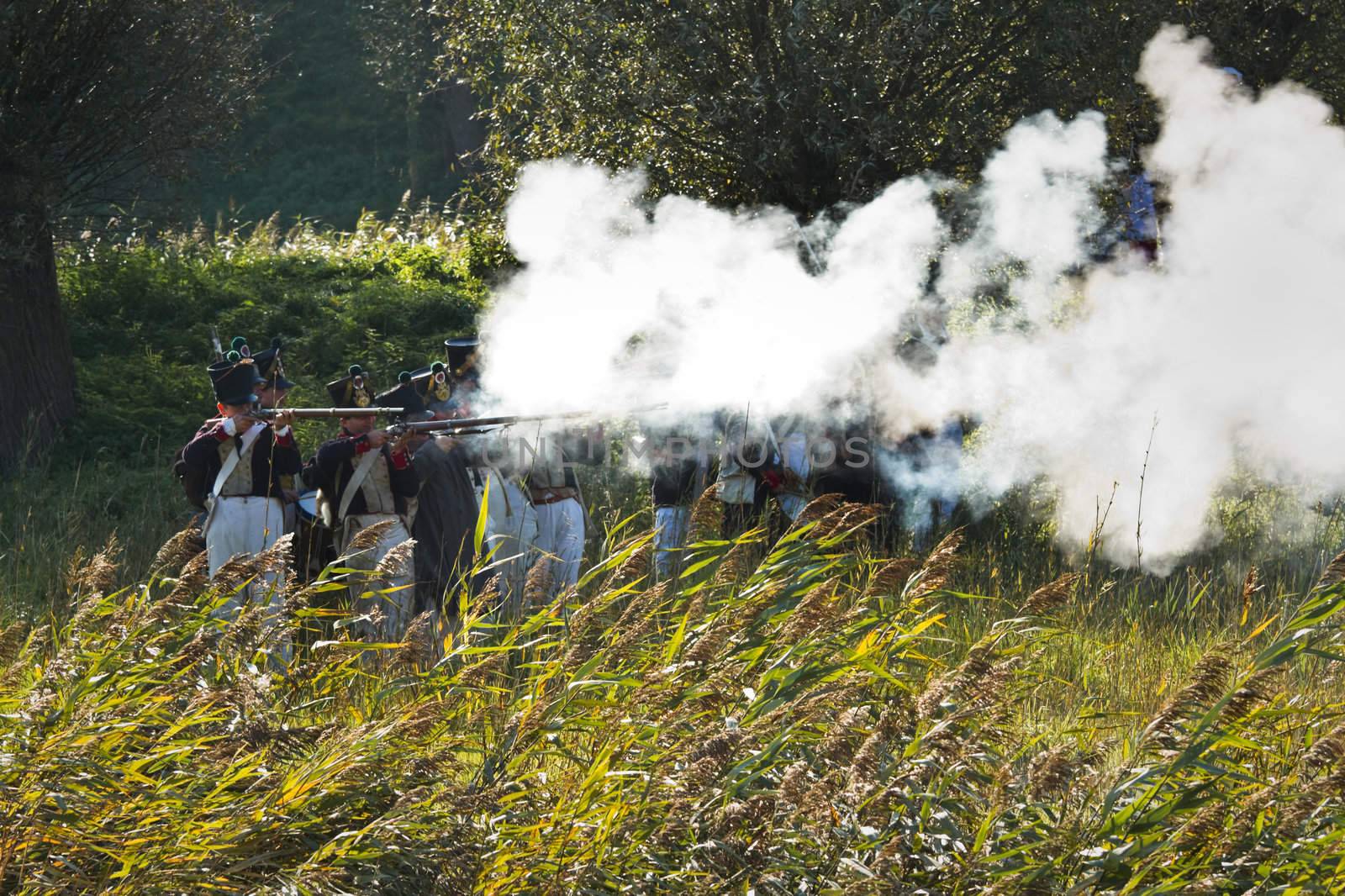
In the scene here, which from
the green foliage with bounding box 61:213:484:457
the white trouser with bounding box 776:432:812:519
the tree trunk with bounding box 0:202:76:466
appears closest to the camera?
the white trouser with bounding box 776:432:812:519

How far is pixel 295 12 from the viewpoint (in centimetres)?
2706

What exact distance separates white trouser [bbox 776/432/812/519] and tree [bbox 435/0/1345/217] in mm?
1672

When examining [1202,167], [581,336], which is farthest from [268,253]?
[1202,167]

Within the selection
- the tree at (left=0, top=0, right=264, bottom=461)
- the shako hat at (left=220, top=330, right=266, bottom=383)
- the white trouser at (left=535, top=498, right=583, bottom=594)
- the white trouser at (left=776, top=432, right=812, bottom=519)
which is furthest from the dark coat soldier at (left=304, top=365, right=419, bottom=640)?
the tree at (left=0, top=0, right=264, bottom=461)

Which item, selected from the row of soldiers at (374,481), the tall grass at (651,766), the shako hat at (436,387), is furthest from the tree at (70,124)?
the tall grass at (651,766)

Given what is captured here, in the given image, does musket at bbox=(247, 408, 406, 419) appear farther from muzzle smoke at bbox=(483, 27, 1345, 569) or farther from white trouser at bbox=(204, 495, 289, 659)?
muzzle smoke at bbox=(483, 27, 1345, 569)

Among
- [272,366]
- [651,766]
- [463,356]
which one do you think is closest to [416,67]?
[463,356]

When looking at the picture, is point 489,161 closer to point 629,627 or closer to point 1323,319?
point 1323,319

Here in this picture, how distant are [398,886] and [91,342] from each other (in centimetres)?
990

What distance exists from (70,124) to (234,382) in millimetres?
3941

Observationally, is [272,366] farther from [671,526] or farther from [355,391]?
[671,526]

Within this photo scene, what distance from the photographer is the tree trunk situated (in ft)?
33.0

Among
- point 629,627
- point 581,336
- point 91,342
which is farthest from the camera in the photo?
point 91,342

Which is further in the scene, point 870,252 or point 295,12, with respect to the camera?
point 295,12
